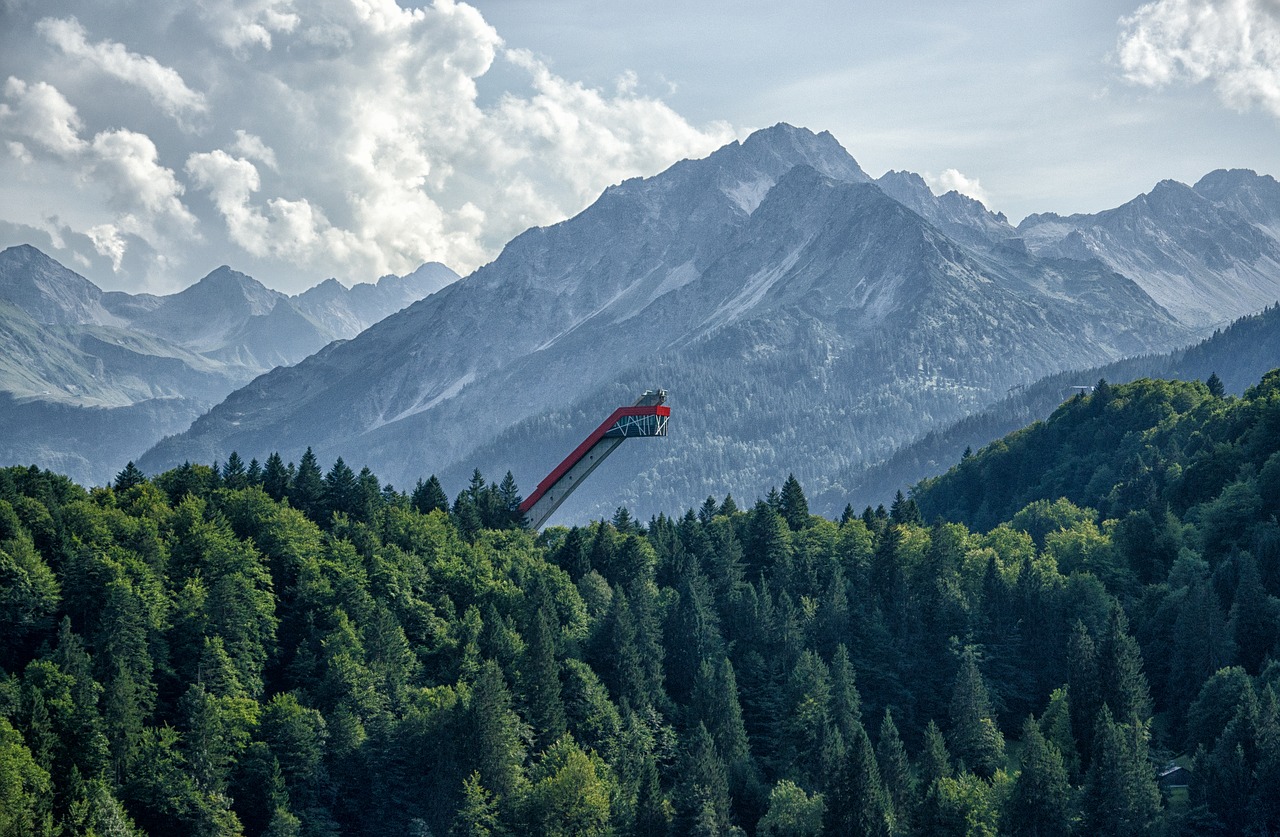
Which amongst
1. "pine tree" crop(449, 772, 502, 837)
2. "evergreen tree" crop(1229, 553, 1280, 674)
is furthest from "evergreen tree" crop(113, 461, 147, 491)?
"evergreen tree" crop(1229, 553, 1280, 674)

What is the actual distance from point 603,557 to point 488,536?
9.41 m

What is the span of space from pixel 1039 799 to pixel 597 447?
5505 cm

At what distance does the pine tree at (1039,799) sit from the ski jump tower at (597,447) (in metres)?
47.6

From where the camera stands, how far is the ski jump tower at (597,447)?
446 feet

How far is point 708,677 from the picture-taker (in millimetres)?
115250

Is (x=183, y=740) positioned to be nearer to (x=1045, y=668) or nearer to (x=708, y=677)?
(x=708, y=677)

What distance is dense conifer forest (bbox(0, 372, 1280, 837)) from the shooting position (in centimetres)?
9762

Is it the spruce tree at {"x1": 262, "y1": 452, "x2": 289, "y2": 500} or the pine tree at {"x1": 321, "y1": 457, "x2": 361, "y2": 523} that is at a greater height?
the spruce tree at {"x1": 262, "y1": 452, "x2": 289, "y2": 500}

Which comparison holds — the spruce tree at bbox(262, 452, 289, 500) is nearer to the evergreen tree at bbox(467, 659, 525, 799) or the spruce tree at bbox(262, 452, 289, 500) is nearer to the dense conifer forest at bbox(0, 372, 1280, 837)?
the dense conifer forest at bbox(0, 372, 1280, 837)

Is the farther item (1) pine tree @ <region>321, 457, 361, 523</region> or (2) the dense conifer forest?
(1) pine tree @ <region>321, 457, 361, 523</region>

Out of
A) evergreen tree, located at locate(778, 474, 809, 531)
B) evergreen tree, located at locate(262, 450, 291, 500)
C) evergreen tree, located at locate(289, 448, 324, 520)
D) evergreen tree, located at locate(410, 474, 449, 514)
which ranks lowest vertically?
evergreen tree, located at locate(778, 474, 809, 531)

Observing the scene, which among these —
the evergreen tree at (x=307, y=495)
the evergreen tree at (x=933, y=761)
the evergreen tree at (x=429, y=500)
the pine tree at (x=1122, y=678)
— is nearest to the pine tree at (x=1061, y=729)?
the pine tree at (x=1122, y=678)

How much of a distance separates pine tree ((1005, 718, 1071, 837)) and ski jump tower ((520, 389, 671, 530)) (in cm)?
4757

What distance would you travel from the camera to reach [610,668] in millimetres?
118875
